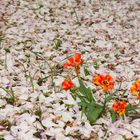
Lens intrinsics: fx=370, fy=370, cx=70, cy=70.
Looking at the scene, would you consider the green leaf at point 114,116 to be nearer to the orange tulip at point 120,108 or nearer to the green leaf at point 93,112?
the green leaf at point 93,112

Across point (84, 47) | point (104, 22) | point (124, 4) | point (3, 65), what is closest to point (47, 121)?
point (3, 65)

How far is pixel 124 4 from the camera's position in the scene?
8.89m

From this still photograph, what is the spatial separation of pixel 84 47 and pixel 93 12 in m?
1.92

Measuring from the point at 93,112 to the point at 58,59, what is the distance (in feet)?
6.04

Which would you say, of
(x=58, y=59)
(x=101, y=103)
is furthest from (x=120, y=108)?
(x=58, y=59)

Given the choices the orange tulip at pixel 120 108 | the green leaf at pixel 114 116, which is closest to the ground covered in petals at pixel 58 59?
the green leaf at pixel 114 116

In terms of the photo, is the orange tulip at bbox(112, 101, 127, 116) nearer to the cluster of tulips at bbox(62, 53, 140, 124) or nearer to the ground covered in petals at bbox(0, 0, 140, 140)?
the cluster of tulips at bbox(62, 53, 140, 124)

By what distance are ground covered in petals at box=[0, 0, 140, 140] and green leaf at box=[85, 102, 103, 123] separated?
0.27 feet

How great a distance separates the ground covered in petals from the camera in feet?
14.9

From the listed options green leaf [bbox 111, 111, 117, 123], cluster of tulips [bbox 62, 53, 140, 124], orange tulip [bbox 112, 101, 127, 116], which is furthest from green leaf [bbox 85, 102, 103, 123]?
orange tulip [bbox 112, 101, 127, 116]

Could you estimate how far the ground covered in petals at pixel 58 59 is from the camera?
14.9 ft

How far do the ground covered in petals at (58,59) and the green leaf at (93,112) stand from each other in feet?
0.27

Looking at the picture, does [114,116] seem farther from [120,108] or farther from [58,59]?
[58,59]

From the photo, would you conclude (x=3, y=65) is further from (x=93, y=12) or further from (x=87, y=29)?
(x=93, y=12)
